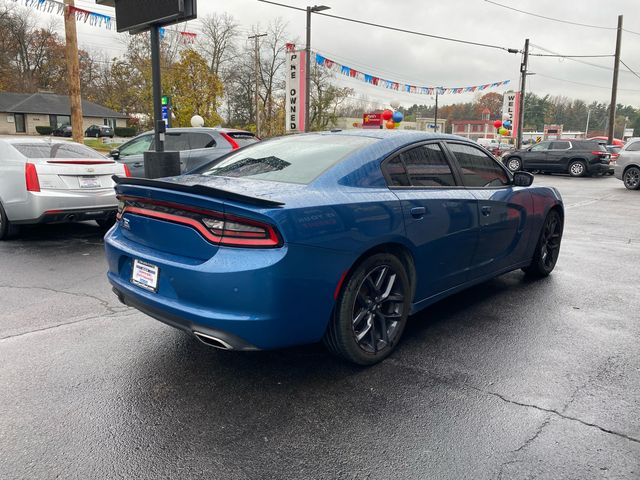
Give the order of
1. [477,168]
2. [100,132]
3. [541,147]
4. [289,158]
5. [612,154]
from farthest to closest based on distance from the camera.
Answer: [100,132]
[612,154]
[541,147]
[477,168]
[289,158]

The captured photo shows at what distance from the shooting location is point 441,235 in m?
3.68

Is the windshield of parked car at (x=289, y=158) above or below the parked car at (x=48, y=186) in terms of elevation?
above

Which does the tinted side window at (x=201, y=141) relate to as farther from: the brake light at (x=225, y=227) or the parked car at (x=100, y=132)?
the parked car at (x=100, y=132)

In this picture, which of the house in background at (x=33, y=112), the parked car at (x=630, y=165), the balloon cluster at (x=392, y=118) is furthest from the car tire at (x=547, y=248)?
the house in background at (x=33, y=112)

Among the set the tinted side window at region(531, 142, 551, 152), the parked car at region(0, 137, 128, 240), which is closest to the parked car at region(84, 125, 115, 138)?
the tinted side window at region(531, 142, 551, 152)

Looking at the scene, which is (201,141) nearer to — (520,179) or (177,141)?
(177,141)

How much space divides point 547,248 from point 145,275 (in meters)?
4.43

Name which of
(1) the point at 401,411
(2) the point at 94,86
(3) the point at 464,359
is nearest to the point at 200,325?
(1) the point at 401,411

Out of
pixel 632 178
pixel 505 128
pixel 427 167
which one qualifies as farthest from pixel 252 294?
pixel 505 128

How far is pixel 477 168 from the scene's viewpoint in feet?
14.4

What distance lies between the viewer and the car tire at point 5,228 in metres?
6.95

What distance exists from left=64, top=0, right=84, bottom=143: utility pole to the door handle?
44.8 ft

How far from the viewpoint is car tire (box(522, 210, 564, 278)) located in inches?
211

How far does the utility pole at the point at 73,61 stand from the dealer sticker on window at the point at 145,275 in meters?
13.2
